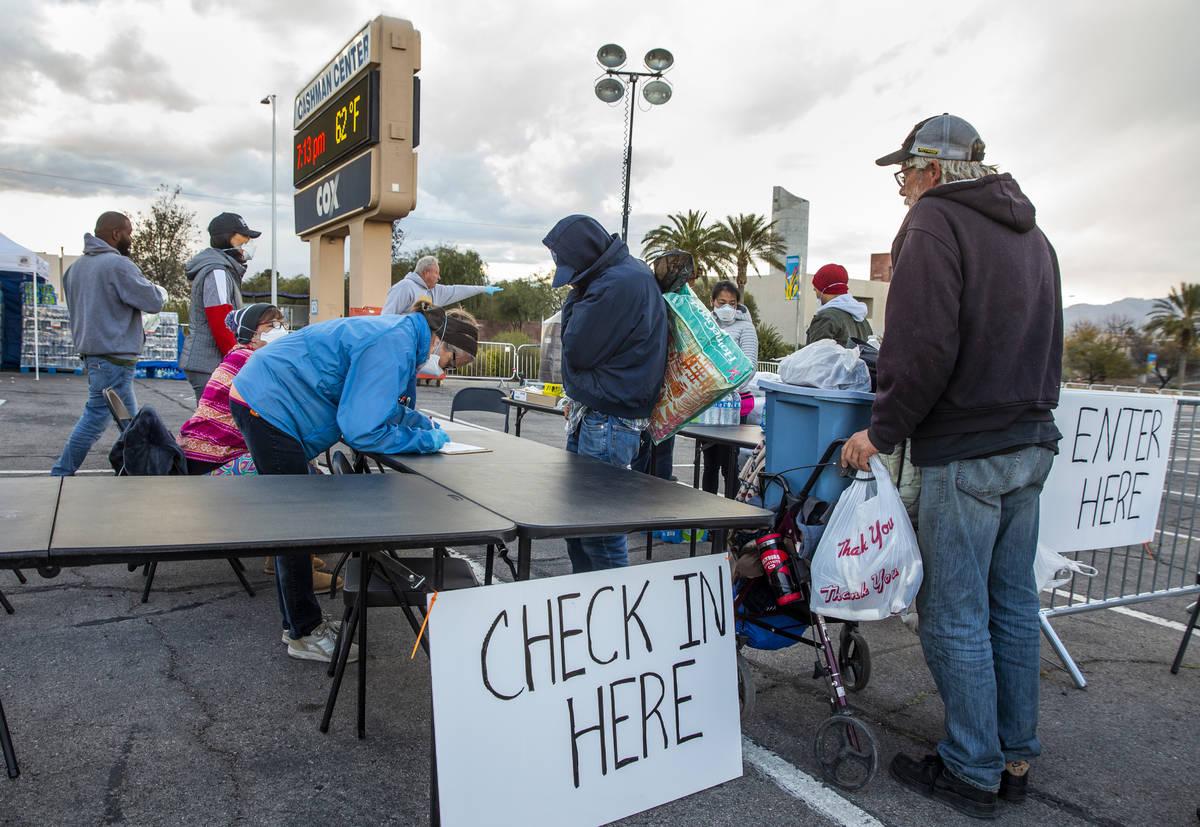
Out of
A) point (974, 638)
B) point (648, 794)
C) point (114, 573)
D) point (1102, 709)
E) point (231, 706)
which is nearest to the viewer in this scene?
point (648, 794)

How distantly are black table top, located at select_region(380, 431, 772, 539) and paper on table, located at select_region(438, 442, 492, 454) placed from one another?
48 mm

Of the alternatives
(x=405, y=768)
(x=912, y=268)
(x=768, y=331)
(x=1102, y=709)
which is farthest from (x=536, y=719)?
(x=768, y=331)

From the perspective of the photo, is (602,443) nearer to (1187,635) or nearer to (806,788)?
(806,788)

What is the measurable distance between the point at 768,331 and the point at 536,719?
27.5m

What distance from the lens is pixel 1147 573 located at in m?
5.31

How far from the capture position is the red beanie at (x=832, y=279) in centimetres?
605

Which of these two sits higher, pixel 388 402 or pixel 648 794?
pixel 388 402

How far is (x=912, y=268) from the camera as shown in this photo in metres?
2.29

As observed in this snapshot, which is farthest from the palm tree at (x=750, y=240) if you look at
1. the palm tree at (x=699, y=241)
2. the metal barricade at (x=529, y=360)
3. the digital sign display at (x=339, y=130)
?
the digital sign display at (x=339, y=130)

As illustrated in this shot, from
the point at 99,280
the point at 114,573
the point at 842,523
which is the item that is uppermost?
the point at 99,280

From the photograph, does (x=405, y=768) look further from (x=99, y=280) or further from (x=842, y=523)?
(x=99, y=280)

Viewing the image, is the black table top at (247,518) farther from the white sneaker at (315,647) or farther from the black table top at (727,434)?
the black table top at (727,434)

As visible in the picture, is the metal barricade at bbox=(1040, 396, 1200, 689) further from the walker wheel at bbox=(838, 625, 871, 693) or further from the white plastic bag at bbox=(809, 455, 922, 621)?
the white plastic bag at bbox=(809, 455, 922, 621)

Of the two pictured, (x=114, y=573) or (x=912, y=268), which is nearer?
(x=912, y=268)
